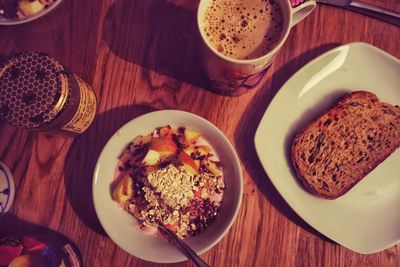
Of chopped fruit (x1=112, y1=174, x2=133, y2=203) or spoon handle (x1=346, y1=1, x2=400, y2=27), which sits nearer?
chopped fruit (x1=112, y1=174, x2=133, y2=203)

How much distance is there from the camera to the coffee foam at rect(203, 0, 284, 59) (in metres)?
0.76

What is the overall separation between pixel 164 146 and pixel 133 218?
193mm

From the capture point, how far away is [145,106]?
93 centimetres

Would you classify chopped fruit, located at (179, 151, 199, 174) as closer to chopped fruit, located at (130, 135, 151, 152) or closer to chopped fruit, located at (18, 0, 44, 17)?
chopped fruit, located at (130, 135, 151, 152)

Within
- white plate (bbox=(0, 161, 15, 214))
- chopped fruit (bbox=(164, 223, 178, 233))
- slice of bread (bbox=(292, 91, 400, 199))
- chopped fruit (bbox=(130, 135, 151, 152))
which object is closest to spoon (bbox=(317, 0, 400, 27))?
slice of bread (bbox=(292, 91, 400, 199))

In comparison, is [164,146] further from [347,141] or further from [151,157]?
[347,141]

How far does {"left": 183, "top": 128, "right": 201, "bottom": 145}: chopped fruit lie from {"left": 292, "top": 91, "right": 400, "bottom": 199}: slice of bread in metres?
0.26

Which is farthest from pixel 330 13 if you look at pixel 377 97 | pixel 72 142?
pixel 72 142

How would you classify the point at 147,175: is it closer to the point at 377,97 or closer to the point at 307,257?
the point at 307,257

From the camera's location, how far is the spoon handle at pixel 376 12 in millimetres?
946

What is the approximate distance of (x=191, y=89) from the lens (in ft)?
3.08

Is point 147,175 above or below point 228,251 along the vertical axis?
above

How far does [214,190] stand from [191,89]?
0.90 ft

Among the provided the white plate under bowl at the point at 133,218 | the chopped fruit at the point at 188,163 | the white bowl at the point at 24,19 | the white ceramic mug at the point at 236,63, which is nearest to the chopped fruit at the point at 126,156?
the white plate under bowl at the point at 133,218
